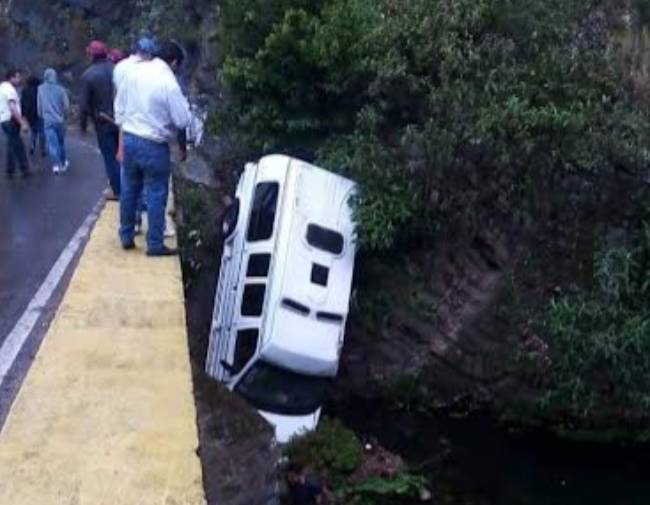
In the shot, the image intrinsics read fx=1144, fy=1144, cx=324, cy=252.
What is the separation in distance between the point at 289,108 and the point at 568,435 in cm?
503

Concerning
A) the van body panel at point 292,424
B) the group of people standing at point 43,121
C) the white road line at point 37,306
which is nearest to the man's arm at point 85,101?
the white road line at point 37,306

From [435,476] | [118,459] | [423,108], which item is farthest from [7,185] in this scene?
[118,459]

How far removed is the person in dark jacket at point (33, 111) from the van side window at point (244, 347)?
892 centimetres

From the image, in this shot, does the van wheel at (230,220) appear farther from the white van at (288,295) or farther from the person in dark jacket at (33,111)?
the person in dark jacket at (33,111)

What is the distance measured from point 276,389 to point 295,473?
1.21 m

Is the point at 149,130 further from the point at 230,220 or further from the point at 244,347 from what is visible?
the point at 230,220

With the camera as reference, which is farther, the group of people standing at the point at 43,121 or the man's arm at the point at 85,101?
the group of people standing at the point at 43,121

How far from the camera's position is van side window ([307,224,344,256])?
498 inches

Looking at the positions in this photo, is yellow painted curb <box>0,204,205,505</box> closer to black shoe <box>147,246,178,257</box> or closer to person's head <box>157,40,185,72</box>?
black shoe <box>147,246,178,257</box>

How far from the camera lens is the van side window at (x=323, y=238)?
1265 cm

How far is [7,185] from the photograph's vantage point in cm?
1625

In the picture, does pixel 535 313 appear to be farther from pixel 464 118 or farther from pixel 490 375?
pixel 464 118

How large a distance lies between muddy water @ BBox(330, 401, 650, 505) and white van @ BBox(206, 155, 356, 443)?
1.08 meters

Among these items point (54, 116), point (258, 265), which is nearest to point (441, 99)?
point (258, 265)
